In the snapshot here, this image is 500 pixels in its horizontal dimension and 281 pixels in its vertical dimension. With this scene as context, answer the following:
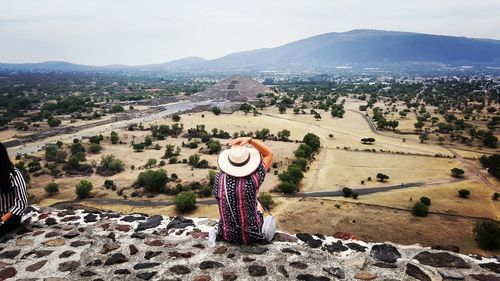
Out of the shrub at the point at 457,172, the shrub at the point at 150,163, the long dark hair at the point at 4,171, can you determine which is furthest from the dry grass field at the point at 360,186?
the long dark hair at the point at 4,171

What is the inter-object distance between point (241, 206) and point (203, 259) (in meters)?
1.36

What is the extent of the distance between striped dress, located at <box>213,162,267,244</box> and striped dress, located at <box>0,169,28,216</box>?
14.6 feet

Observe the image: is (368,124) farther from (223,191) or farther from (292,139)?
(223,191)

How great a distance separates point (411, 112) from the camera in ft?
268

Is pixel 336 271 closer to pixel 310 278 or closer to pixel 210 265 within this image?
pixel 310 278

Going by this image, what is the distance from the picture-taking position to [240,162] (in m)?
6.46

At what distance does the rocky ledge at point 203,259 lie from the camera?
6297mm

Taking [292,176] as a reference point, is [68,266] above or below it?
above

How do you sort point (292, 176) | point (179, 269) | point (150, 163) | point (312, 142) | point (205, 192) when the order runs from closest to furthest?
1. point (179, 269)
2. point (205, 192)
3. point (292, 176)
4. point (150, 163)
5. point (312, 142)

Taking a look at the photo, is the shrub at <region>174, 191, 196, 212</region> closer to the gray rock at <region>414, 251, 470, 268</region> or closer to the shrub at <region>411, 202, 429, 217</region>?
the shrub at <region>411, 202, 429, 217</region>

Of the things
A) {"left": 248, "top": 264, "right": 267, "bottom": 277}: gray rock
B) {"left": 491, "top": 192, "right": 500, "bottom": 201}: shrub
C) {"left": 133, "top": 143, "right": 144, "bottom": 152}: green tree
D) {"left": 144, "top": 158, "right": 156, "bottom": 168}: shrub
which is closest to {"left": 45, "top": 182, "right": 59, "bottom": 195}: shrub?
{"left": 144, "top": 158, "right": 156, "bottom": 168}: shrub

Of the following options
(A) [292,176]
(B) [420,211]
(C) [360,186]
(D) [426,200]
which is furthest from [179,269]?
(C) [360,186]

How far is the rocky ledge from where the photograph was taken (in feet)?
20.7

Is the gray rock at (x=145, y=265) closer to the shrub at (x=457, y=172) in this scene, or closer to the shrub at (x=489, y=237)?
the shrub at (x=489, y=237)
